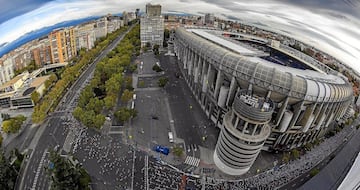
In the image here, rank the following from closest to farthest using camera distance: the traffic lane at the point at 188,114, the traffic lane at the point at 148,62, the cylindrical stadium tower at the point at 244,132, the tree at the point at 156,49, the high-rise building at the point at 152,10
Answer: the cylindrical stadium tower at the point at 244,132 < the traffic lane at the point at 188,114 < the traffic lane at the point at 148,62 < the tree at the point at 156,49 < the high-rise building at the point at 152,10

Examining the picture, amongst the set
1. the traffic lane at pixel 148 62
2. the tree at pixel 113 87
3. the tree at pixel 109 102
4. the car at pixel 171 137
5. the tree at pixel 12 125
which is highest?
the traffic lane at pixel 148 62

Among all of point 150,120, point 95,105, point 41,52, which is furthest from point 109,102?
point 41,52

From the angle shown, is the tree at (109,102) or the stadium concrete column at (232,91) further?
the tree at (109,102)

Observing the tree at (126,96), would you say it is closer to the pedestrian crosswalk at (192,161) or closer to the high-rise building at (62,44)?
the pedestrian crosswalk at (192,161)

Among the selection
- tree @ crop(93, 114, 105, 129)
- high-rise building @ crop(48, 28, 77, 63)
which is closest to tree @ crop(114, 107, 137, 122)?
tree @ crop(93, 114, 105, 129)

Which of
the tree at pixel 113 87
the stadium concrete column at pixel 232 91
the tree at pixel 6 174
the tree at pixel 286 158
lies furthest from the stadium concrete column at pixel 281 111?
the tree at pixel 6 174

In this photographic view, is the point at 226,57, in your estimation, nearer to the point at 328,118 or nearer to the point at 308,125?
the point at 308,125

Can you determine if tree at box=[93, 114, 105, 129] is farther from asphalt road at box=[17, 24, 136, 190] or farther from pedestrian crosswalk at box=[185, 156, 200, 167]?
pedestrian crosswalk at box=[185, 156, 200, 167]
